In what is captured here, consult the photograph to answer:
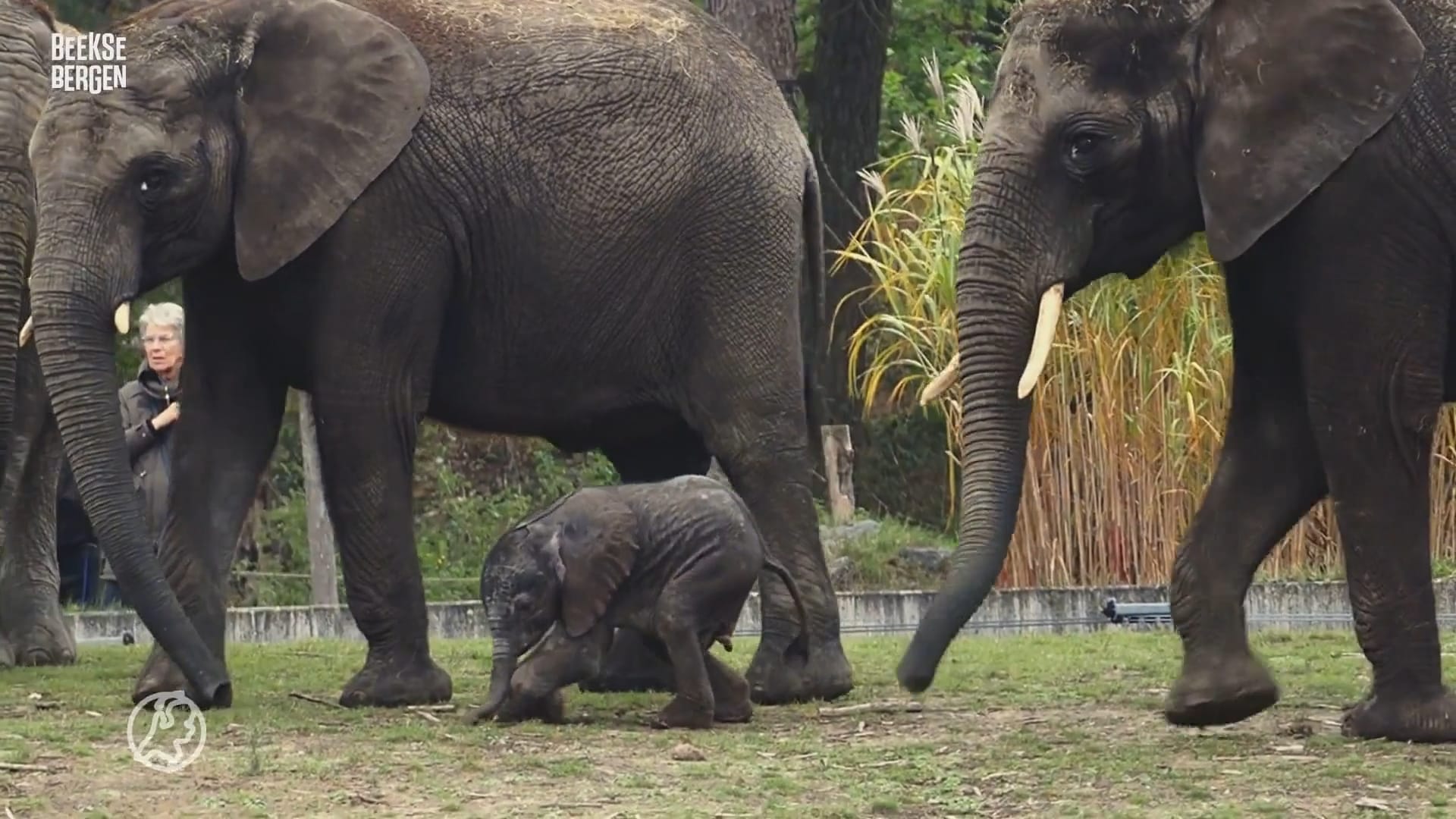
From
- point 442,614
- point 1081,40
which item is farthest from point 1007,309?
point 442,614

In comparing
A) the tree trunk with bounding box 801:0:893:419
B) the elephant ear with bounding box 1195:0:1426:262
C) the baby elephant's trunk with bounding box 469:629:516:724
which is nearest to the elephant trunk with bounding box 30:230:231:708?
the baby elephant's trunk with bounding box 469:629:516:724

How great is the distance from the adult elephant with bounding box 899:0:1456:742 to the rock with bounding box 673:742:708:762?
1.02 metres

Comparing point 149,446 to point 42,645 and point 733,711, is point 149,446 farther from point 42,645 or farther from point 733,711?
point 733,711

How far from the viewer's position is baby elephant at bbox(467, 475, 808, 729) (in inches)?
417

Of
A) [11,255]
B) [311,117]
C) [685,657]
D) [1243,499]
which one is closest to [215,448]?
[11,255]

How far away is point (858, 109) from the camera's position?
22.4 metres

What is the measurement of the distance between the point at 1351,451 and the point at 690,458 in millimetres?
3696

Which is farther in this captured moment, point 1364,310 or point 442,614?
point 442,614

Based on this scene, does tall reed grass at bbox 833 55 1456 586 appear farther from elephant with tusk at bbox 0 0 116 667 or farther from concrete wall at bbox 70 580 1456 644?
elephant with tusk at bbox 0 0 116 667

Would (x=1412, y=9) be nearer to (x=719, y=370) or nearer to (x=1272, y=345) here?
(x=1272, y=345)

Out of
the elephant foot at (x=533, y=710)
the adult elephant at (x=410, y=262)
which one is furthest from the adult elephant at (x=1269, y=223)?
the adult elephant at (x=410, y=262)

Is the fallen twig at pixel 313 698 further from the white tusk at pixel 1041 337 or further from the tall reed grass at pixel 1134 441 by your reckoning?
the tall reed grass at pixel 1134 441

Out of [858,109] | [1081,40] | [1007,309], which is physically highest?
[858,109]

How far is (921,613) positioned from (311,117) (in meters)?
5.38
